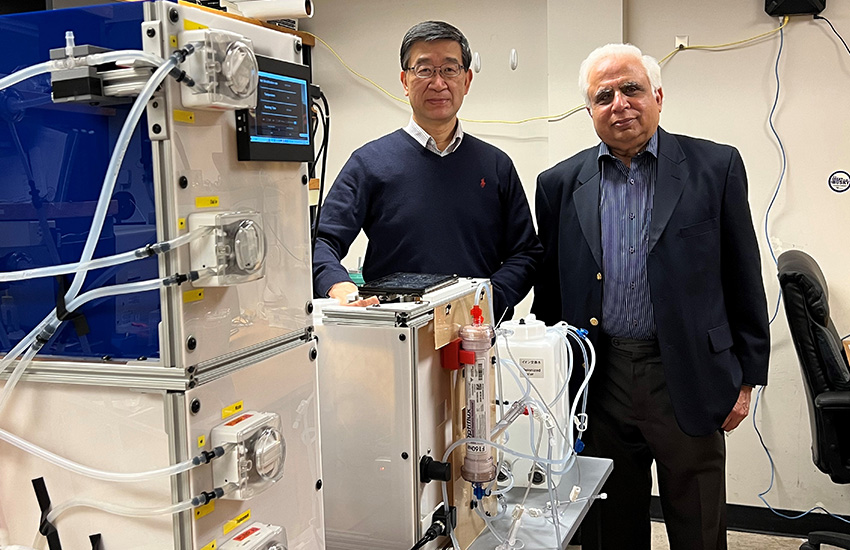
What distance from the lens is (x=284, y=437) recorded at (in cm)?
113

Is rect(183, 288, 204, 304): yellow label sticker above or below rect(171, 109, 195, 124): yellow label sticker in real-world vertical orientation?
below

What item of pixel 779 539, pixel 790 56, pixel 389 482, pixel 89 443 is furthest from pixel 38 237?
pixel 779 539

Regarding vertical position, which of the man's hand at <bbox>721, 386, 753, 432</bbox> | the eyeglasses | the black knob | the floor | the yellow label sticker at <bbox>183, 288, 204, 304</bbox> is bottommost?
the floor

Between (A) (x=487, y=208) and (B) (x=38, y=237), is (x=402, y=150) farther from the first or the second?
(B) (x=38, y=237)

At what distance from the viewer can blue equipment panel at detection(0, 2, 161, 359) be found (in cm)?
91

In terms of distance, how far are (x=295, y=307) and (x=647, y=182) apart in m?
1.43

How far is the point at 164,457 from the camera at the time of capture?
0.93 m

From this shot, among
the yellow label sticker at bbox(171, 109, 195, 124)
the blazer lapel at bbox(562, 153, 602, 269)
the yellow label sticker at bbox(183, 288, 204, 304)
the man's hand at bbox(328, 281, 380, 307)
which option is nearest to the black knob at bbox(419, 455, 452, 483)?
the man's hand at bbox(328, 281, 380, 307)

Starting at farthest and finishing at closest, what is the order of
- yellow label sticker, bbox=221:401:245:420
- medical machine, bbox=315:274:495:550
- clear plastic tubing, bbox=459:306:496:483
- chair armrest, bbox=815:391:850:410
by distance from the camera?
chair armrest, bbox=815:391:850:410
clear plastic tubing, bbox=459:306:496:483
medical machine, bbox=315:274:495:550
yellow label sticker, bbox=221:401:245:420

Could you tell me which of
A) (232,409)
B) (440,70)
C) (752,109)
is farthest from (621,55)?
(232,409)

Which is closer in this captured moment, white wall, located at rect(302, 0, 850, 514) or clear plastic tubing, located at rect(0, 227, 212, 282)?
clear plastic tubing, located at rect(0, 227, 212, 282)

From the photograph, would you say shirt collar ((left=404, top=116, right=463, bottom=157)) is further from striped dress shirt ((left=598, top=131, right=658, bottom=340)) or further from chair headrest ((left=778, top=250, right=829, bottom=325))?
chair headrest ((left=778, top=250, right=829, bottom=325))

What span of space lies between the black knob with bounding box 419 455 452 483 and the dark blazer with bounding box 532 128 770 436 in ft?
3.34

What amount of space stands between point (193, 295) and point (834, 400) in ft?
7.55
